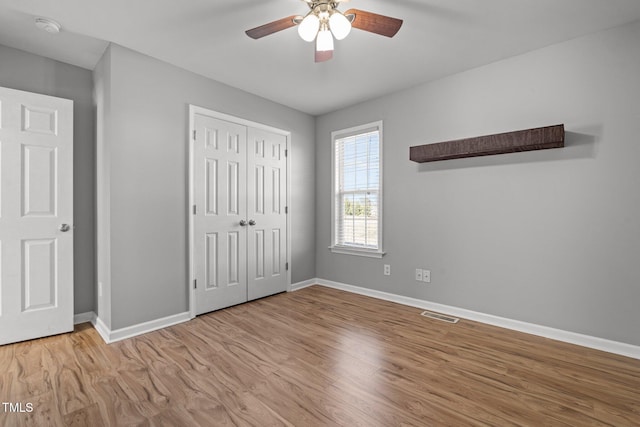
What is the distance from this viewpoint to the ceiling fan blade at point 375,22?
1832mm

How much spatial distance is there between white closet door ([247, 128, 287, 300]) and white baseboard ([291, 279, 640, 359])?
3.81 feet

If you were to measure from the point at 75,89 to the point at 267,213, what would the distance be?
2354mm

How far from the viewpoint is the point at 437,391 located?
6.18 ft

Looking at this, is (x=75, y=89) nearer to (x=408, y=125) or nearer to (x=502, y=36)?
(x=408, y=125)

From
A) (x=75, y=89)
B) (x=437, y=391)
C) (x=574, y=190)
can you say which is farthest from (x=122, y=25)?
(x=574, y=190)

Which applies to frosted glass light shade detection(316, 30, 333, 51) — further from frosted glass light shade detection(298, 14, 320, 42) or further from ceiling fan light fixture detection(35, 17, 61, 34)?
ceiling fan light fixture detection(35, 17, 61, 34)

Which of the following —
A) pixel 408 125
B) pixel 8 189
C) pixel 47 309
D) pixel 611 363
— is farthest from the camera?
pixel 408 125

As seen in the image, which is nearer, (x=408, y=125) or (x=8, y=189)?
(x=8, y=189)

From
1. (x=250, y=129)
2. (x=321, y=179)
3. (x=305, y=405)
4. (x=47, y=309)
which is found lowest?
(x=305, y=405)

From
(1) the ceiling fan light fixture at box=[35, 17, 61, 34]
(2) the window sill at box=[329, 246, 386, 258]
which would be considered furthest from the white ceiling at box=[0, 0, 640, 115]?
(2) the window sill at box=[329, 246, 386, 258]

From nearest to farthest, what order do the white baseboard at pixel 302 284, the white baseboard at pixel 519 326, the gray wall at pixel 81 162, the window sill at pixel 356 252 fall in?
the white baseboard at pixel 519 326
the gray wall at pixel 81 162
the window sill at pixel 356 252
the white baseboard at pixel 302 284

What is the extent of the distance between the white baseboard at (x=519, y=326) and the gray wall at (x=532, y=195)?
6cm

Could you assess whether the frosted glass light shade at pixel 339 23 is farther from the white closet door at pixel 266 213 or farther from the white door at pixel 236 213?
the white closet door at pixel 266 213

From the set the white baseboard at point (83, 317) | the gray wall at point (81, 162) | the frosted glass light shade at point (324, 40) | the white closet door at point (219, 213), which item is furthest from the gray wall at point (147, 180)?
the frosted glass light shade at point (324, 40)
